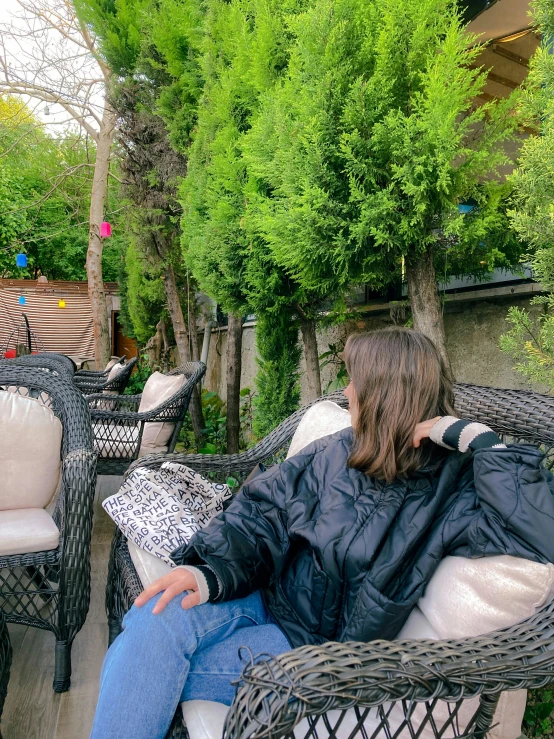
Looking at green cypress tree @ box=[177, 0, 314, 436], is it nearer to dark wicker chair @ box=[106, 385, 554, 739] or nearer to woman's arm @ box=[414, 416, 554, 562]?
woman's arm @ box=[414, 416, 554, 562]

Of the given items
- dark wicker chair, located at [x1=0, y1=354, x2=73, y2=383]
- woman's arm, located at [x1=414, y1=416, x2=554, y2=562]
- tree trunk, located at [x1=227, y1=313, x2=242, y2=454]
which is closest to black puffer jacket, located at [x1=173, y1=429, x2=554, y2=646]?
woman's arm, located at [x1=414, y1=416, x2=554, y2=562]

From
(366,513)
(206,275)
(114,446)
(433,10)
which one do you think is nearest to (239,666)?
(366,513)

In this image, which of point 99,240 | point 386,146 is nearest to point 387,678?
point 386,146

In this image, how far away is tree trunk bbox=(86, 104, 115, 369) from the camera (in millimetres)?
8070

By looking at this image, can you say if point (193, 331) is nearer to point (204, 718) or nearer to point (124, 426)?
point (124, 426)

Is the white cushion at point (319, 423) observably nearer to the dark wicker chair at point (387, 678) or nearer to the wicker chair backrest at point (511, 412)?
the wicker chair backrest at point (511, 412)

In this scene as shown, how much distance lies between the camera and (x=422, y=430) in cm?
127

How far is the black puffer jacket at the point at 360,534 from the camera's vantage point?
1.07m

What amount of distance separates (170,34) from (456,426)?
457cm

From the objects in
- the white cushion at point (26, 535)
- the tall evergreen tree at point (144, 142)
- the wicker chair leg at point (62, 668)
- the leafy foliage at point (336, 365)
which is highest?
the tall evergreen tree at point (144, 142)

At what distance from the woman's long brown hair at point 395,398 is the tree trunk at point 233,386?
3343 millimetres

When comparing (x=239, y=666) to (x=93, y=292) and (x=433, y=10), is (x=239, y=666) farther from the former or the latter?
(x=93, y=292)

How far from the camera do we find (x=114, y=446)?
11.6 ft

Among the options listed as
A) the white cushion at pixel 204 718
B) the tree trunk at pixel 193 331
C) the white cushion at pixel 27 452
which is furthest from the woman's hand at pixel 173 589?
the tree trunk at pixel 193 331
